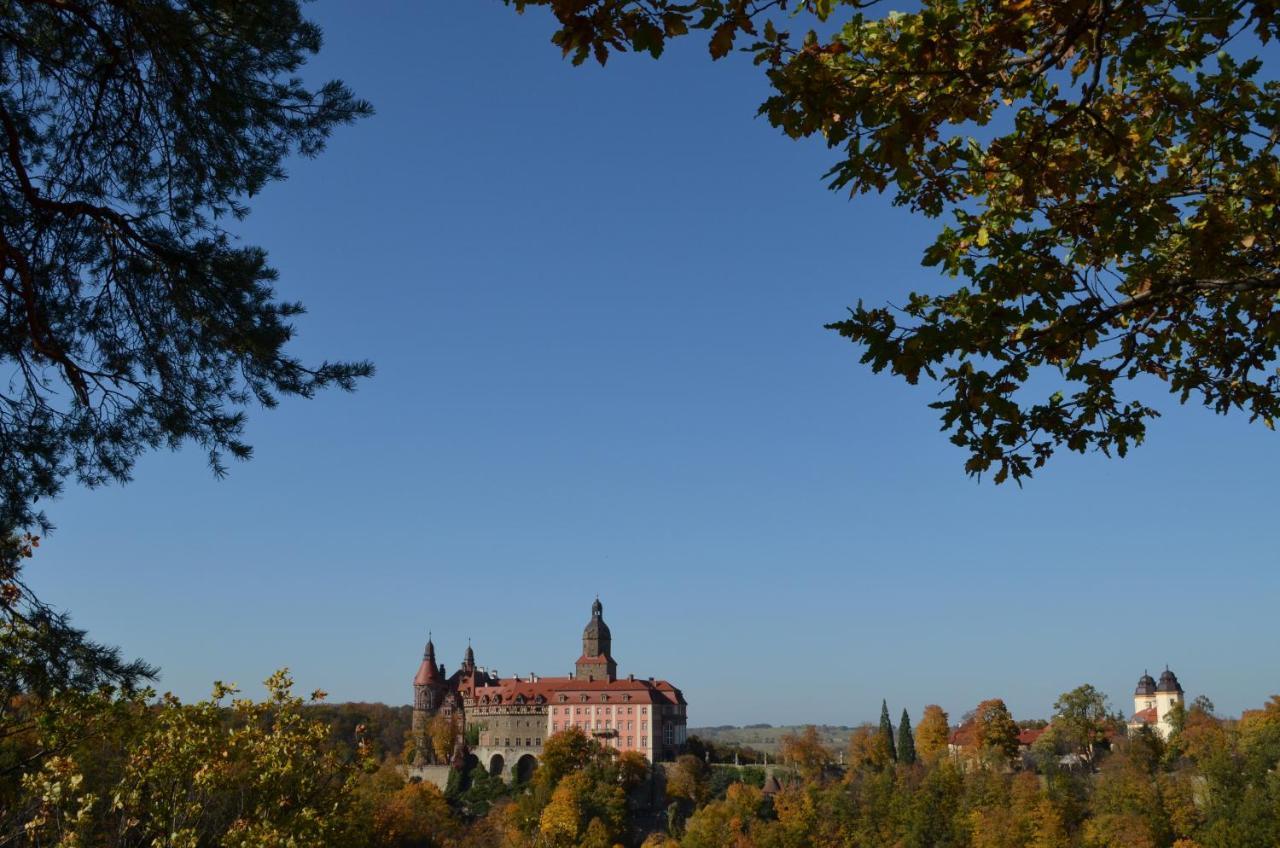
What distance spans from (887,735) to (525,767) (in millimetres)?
27336

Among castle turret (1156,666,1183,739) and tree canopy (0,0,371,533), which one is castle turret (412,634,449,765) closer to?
castle turret (1156,666,1183,739)

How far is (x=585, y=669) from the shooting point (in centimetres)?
9419

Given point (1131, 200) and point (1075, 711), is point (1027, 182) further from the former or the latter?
point (1075, 711)

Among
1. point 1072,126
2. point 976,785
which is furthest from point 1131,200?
point 976,785

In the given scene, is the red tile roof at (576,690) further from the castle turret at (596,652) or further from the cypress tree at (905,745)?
the cypress tree at (905,745)

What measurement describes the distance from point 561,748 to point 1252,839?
41267mm

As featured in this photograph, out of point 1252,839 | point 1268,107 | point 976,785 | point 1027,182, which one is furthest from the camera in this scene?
point 976,785

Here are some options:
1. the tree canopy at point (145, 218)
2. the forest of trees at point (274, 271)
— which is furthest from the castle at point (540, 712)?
the tree canopy at point (145, 218)

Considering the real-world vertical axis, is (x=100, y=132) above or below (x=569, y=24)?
above

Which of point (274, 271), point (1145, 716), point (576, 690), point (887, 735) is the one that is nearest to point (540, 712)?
point (576, 690)

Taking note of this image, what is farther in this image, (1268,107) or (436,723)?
(436,723)

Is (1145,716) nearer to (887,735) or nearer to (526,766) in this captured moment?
(887,735)

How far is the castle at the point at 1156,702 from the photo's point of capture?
7412 centimetres

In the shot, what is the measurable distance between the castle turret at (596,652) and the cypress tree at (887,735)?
23.3 m
